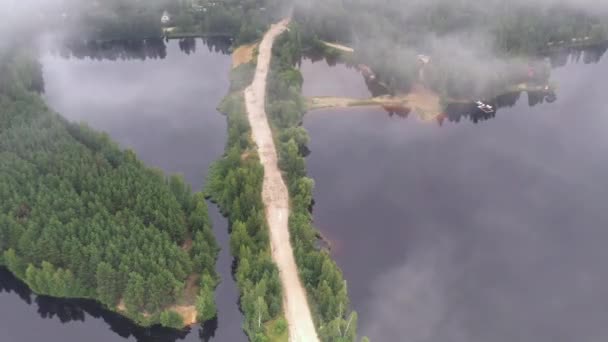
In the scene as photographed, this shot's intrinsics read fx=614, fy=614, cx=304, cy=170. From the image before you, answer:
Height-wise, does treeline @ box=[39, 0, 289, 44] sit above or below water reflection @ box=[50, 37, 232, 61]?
above

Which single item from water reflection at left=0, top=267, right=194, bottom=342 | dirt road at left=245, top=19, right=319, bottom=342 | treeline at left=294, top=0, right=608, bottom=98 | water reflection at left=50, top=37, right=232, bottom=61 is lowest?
water reflection at left=0, top=267, right=194, bottom=342

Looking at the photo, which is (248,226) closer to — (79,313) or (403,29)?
(79,313)

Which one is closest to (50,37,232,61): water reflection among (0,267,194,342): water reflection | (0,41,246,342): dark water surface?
(0,41,246,342): dark water surface

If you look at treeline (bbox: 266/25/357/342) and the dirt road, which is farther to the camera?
the dirt road

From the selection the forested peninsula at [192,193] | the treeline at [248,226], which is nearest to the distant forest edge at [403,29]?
the forested peninsula at [192,193]

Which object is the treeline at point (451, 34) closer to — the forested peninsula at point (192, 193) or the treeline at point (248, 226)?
the forested peninsula at point (192, 193)

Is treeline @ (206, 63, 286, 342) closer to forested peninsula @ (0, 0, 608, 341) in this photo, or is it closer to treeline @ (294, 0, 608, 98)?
forested peninsula @ (0, 0, 608, 341)

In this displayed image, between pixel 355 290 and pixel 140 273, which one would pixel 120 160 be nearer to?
pixel 140 273

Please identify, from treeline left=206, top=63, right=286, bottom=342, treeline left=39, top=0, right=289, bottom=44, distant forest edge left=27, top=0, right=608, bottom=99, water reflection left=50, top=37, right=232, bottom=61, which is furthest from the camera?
treeline left=39, top=0, right=289, bottom=44
